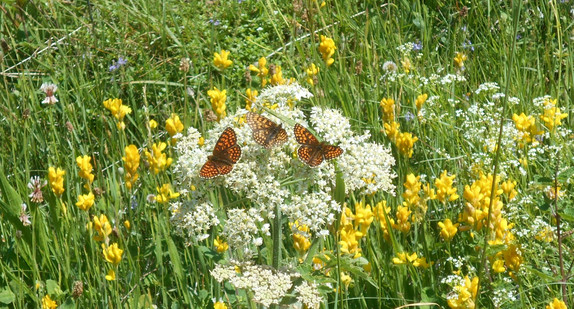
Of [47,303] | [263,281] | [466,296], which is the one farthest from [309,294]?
[47,303]

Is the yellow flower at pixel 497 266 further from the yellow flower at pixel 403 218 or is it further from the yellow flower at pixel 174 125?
the yellow flower at pixel 174 125

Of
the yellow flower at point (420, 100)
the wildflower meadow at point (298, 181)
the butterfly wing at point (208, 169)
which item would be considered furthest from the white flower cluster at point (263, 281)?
the yellow flower at point (420, 100)

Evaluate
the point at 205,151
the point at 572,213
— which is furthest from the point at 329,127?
the point at 572,213

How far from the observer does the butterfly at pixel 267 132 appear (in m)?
2.27

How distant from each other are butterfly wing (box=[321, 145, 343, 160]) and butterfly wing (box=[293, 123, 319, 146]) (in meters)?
0.04

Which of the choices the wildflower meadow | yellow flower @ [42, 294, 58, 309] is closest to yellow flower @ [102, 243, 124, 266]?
the wildflower meadow

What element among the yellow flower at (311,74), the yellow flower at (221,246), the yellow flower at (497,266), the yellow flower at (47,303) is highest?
the yellow flower at (311,74)

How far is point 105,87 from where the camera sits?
4.46m

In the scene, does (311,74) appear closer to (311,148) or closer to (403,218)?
(403,218)

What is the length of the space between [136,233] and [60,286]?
0.36 meters

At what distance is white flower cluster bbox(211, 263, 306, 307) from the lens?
2182mm

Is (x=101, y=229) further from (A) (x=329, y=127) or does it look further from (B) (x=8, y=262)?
(A) (x=329, y=127)

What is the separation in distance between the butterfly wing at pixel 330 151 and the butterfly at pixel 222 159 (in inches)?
10.2

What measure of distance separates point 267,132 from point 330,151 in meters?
0.20
